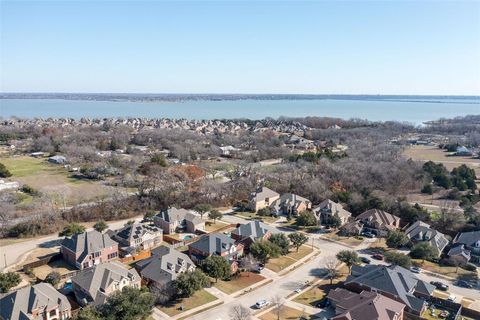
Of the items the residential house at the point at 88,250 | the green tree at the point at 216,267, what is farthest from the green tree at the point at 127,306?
the residential house at the point at 88,250

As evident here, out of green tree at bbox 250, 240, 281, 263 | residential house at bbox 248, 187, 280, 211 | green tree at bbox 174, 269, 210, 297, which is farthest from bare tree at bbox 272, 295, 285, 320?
residential house at bbox 248, 187, 280, 211

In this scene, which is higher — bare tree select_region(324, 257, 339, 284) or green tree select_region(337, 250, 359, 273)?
green tree select_region(337, 250, 359, 273)

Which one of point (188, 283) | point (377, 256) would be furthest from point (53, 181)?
point (377, 256)

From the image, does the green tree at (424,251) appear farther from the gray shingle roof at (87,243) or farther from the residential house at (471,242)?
the gray shingle roof at (87,243)

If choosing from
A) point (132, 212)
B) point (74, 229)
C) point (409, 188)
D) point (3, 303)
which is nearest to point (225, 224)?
point (132, 212)

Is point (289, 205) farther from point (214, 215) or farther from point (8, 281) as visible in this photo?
point (8, 281)

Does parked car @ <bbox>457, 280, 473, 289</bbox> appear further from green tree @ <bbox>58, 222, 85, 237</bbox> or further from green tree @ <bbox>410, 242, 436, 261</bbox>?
green tree @ <bbox>58, 222, 85, 237</bbox>
